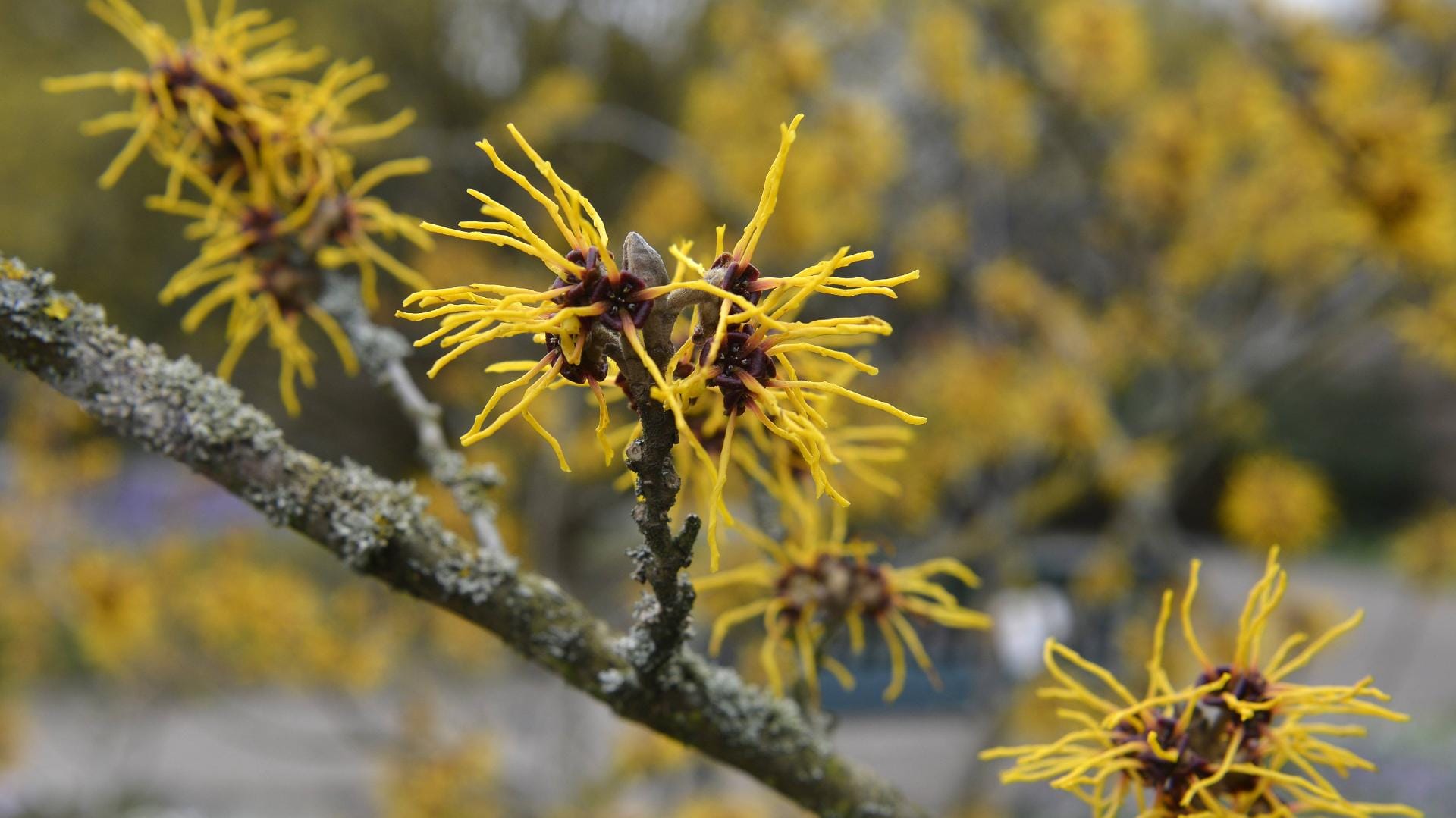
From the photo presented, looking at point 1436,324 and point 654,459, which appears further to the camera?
point 1436,324

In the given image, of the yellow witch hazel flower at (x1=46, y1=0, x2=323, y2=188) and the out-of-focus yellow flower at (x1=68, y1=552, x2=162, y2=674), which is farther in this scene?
the out-of-focus yellow flower at (x1=68, y1=552, x2=162, y2=674)

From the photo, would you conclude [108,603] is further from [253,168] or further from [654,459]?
[654,459]

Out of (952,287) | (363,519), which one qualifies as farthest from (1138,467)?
(952,287)

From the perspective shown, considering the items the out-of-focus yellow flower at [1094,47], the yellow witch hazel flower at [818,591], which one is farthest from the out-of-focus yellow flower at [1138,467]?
the yellow witch hazel flower at [818,591]

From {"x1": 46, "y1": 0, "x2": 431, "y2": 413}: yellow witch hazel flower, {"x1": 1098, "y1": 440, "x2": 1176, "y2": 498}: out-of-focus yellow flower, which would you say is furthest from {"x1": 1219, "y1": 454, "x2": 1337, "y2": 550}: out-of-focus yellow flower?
{"x1": 46, "y1": 0, "x2": 431, "y2": 413}: yellow witch hazel flower

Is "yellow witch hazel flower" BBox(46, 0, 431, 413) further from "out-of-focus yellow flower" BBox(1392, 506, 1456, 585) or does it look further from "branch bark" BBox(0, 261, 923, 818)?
"out-of-focus yellow flower" BBox(1392, 506, 1456, 585)

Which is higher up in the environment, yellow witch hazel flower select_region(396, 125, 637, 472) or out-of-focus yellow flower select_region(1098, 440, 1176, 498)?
out-of-focus yellow flower select_region(1098, 440, 1176, 498)

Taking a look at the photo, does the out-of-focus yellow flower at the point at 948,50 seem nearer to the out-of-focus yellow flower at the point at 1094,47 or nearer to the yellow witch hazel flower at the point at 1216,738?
the out-of-focus yellow flower at the point at 1094,47
